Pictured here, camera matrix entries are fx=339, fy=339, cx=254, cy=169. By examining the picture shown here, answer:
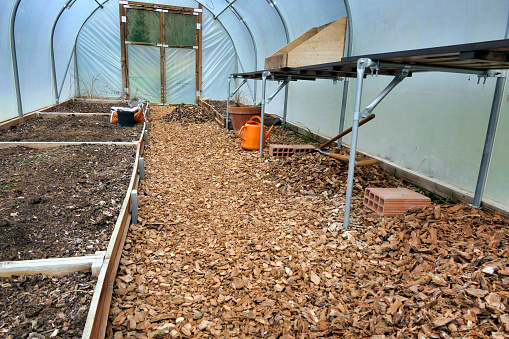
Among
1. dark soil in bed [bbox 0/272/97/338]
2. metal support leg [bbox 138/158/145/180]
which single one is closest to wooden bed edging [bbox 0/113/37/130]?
metal support leg [bbox 138/158/145/180]

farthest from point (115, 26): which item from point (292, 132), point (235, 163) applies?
point (235, 163)

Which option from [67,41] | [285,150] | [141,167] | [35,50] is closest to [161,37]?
[67,41]

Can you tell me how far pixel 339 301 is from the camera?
201 cm

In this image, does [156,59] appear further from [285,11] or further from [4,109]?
[4,109]

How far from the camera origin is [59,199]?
2840 millimetres

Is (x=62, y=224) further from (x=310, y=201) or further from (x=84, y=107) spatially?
(x=84, y=107)

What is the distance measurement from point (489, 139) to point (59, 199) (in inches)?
143

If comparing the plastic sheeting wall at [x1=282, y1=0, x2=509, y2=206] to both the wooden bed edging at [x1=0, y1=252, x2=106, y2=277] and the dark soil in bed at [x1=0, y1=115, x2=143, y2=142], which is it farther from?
the dark soil in bed at [x1=0, y1=115, x2=143, y2=142]

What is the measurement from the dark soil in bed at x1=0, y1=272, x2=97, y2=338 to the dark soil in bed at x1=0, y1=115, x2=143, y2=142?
147 inches

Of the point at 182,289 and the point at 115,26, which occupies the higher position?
the point at 115,26

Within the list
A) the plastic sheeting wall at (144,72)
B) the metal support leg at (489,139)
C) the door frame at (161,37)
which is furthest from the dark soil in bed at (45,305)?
the plastic sheeting wall at (144,72)

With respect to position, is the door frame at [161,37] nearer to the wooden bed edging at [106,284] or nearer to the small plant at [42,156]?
the small plant at [42,156]

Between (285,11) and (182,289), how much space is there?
6725 mm

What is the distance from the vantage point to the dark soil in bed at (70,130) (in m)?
5.09
